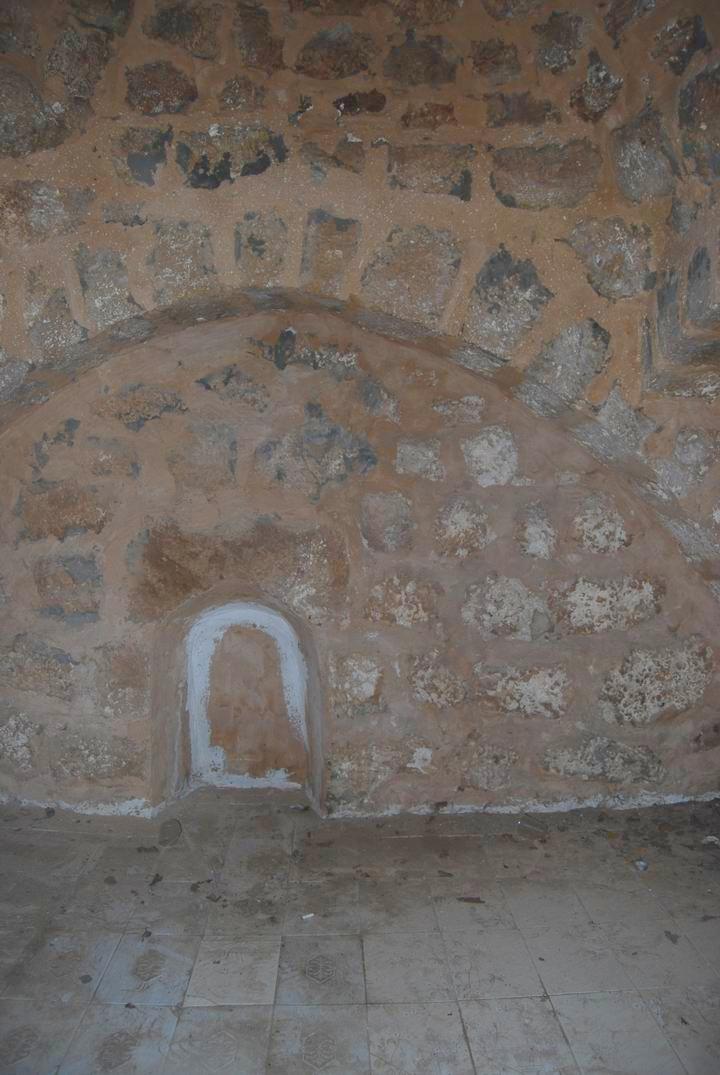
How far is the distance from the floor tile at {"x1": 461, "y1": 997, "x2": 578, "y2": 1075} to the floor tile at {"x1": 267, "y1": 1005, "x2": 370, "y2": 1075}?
25 cm

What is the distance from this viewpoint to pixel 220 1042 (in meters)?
1.79

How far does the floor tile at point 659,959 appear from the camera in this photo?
1.97 metres

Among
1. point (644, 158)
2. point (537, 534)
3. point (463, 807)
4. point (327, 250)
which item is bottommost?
point (463, 807)

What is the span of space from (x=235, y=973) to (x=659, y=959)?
1.05m

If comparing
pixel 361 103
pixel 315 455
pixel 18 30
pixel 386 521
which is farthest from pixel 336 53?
pixel 386 521

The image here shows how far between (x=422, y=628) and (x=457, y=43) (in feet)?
5.38

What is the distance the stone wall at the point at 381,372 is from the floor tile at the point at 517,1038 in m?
0.89

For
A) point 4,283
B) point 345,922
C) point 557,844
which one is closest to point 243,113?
point 4,283

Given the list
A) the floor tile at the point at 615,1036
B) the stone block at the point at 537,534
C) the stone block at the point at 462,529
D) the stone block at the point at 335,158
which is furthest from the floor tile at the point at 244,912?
the stone block at the point at 335,158

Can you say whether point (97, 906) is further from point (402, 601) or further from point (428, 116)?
point (428, 116)

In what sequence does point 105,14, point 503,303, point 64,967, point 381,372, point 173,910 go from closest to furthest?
point 105,14 < point 64,967 < point 503,303 < point 173,910 < point 381,372

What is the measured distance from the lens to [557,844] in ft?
8.42

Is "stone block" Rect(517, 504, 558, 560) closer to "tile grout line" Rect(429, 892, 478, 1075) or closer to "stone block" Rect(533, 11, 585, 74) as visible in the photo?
"tile grout line" Rect(429, 892, 478, 1075)

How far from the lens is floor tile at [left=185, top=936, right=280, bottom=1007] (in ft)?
6.31
